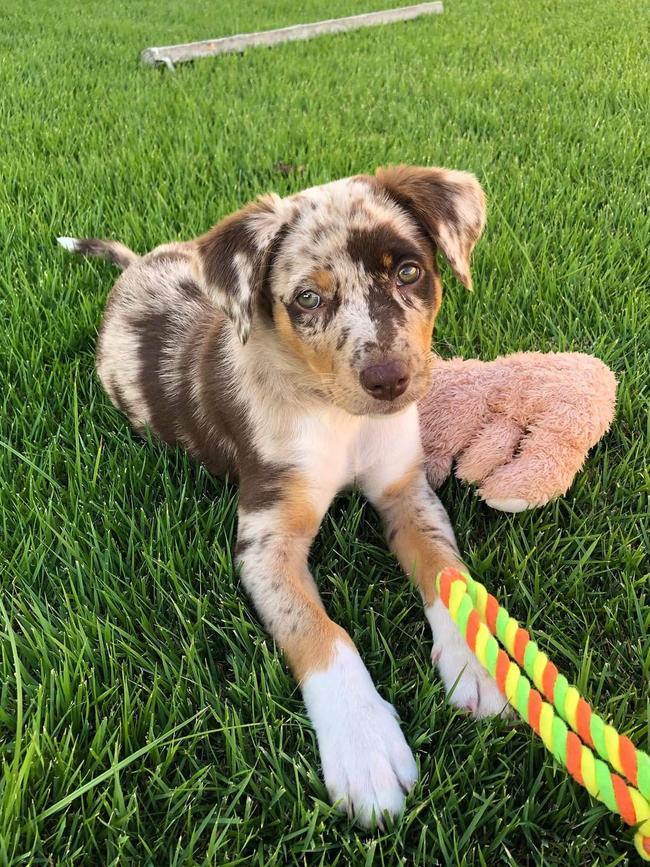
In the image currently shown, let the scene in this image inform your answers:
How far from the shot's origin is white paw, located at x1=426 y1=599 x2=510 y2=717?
2.17 m

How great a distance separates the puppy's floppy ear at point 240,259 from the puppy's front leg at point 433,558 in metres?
0.87

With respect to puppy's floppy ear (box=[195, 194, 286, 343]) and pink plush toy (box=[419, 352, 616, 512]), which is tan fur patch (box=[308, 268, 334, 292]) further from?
pink plush toy (box=[419, 352, 616, 512])

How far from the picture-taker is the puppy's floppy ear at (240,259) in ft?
9.30

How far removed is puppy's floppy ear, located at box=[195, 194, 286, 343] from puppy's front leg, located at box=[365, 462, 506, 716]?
874 mm

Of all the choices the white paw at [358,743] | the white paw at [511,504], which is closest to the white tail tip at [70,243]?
the white paw at [511,504]

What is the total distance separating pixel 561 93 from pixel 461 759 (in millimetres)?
7173

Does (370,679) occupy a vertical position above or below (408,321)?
below

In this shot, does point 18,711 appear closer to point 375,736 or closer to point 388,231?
point 375,736

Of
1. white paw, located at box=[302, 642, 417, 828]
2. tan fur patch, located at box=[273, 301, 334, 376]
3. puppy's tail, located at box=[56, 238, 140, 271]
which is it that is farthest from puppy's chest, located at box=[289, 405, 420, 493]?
puppy's tail, located at box=[56, 238, 140, 271]

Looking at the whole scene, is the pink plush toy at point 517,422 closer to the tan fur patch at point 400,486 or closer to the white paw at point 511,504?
the white paw at point 511,504

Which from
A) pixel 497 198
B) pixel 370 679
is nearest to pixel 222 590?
pixel 370 679

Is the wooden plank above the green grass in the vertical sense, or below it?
above

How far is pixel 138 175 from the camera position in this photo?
19.4ft

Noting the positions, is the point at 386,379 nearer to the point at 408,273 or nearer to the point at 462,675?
the point at 408,273
